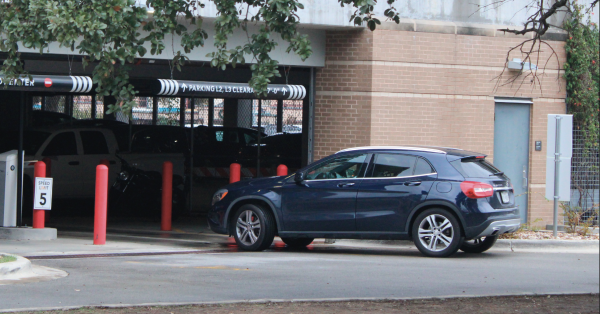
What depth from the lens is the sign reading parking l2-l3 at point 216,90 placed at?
13258 millimetres

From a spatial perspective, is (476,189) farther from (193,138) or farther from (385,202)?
(193,138)

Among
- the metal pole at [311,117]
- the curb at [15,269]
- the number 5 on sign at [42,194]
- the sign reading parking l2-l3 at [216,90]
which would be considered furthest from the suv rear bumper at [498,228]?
the number 5 on sign at [42,194]

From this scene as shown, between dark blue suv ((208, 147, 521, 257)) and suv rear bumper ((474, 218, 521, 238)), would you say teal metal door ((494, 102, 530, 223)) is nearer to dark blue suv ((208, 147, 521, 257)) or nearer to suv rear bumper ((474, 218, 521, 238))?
dark blue suv ((208, 147, 521, 257))

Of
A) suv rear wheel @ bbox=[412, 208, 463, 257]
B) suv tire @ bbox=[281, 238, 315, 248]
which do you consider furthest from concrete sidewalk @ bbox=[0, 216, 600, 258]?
suv rear wheel @ bbox=[412, 208, 463, 257]

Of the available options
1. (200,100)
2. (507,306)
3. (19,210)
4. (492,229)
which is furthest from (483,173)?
(200,100)

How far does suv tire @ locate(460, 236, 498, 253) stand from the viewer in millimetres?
11859

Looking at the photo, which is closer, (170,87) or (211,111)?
(170,87)

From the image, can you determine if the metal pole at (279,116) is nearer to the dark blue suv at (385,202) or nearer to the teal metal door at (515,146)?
the teal metal door at (515,146)

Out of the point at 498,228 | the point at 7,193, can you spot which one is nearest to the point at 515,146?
the point at 498,228

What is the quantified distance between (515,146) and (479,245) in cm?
445

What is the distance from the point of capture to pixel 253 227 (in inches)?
467

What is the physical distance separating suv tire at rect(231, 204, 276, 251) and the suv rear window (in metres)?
2.77

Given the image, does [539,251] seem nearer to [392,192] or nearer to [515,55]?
[392,192]

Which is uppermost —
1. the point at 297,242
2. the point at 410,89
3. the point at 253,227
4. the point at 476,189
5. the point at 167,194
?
the point at 410,89
